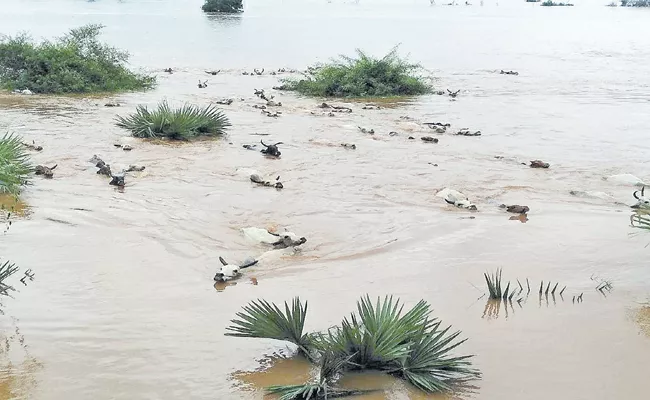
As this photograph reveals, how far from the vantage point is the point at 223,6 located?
71.3 meters

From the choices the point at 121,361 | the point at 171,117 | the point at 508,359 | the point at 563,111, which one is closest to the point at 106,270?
the point at 121,361

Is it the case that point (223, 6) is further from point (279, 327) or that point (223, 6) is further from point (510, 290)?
point (279, 327)

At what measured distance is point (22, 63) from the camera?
1717cm

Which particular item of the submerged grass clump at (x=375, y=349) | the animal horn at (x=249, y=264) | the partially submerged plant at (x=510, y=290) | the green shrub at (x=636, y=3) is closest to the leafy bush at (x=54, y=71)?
the animal horn at (x=249, y=264)

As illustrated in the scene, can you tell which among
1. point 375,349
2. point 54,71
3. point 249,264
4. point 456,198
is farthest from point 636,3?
point 375,349

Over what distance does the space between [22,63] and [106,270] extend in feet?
44.6

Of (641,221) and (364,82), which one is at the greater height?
(364,82)

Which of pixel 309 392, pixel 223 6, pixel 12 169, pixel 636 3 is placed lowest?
pixel 309 392

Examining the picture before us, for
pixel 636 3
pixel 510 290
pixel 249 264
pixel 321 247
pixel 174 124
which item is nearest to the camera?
pixel 510 290

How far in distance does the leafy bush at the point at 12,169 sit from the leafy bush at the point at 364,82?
10884 mm

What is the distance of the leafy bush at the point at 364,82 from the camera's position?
18.1 meters

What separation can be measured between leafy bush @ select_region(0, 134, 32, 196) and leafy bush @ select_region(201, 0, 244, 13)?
2584 inches

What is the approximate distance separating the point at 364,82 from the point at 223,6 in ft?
186

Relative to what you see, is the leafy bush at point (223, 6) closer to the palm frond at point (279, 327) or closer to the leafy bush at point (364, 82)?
the leafy bush at point (364, 82)
